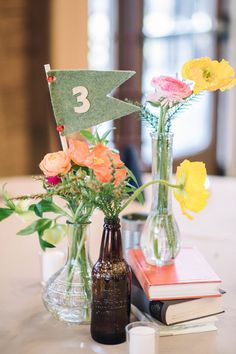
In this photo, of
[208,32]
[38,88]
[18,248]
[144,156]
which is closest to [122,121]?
[144,156]

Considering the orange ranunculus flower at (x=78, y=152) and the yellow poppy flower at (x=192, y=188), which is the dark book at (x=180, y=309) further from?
the orange ranunculus flower at (x=78, y=152)

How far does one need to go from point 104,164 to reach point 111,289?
23cm

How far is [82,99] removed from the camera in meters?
1.22

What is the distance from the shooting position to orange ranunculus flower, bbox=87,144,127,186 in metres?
1.09

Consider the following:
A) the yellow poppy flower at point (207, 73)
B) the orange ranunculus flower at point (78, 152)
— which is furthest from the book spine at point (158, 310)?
the yellow poppy flower at point (207, 73)

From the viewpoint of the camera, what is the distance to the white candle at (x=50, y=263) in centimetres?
145

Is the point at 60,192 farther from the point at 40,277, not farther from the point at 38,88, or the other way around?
the point at 38,88

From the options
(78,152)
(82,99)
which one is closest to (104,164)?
(78,152)

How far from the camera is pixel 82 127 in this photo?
123cm

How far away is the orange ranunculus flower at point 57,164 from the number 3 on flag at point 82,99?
0.12 metres

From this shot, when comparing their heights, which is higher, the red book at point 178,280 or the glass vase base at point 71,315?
the red book at point 178,280

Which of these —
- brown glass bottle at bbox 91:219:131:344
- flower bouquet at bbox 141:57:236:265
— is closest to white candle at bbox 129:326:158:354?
brown glass bottle at bbox 91:219:131:344

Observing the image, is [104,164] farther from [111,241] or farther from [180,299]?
[180,299]

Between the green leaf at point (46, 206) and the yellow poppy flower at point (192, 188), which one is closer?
the yellow poppy flower at point (192, 188)
